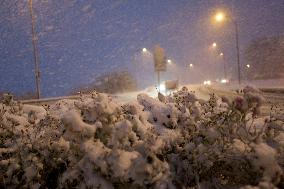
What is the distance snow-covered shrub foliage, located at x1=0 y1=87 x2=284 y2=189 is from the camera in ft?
12.6

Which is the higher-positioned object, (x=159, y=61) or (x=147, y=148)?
(x=159, y=61)

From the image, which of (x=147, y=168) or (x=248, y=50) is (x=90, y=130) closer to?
(x=147, y=168)

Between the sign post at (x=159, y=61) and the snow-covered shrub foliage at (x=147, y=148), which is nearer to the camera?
the snow-covered shrub foliage at (x=147, y=148)

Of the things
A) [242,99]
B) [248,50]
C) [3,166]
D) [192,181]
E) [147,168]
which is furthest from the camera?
[248,50]

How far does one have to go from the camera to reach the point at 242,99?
4.07 meters

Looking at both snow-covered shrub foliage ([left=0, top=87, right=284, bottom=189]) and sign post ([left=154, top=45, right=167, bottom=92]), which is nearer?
snow-covered shrub foliage ([left=0, top=87, right=284, bottom=189])

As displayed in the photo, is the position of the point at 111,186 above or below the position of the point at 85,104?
below

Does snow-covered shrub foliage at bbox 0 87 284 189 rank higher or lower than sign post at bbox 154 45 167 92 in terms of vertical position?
lower

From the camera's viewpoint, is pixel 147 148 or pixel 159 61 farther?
pixel 159 61

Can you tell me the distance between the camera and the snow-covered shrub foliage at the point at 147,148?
151 inches

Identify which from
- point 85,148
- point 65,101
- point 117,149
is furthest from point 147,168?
point 65,101

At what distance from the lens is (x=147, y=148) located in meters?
4.01

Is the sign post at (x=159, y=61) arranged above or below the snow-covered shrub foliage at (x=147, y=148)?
above

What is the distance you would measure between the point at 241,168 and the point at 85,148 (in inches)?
67.7
